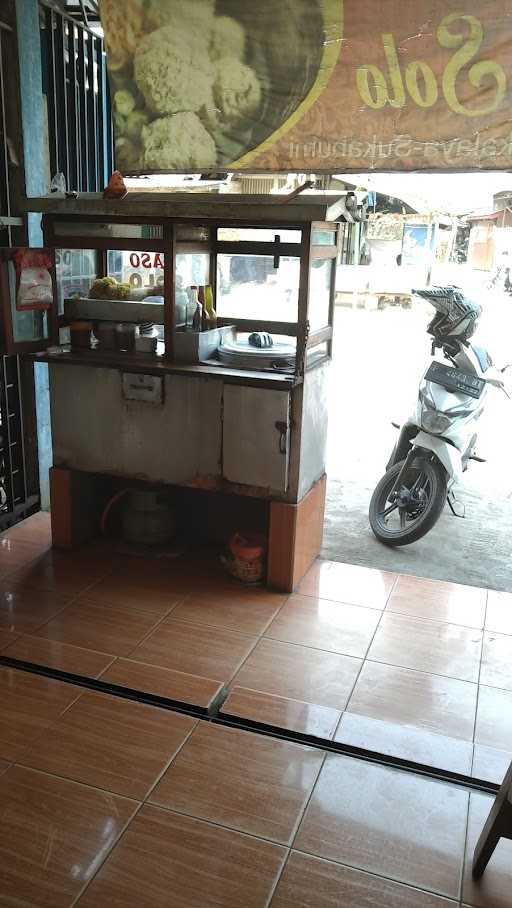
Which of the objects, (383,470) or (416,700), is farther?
(383,470)

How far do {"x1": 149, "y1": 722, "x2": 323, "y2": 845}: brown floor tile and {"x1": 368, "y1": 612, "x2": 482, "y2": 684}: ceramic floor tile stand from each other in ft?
2.61

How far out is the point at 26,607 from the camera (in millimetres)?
3436

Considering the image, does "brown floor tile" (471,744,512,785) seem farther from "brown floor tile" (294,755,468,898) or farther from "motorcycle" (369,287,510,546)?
"motorcycle" (369,287,510,546)

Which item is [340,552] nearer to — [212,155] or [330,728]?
[330,728]

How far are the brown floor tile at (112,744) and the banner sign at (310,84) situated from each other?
2.58m

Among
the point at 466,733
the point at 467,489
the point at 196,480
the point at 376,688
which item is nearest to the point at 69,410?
the point at 196,480

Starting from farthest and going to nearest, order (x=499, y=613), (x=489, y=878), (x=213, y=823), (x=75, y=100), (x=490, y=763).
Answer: (x=75, y=100), (x=499, y=613), (x=490, y=763), (x=213, y=823), (x=489, y=878)

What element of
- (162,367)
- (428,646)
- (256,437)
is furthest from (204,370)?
(428,646)

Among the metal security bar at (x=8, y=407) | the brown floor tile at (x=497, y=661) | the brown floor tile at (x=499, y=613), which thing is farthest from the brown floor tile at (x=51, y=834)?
the metal security bar at (x=8, y=407)

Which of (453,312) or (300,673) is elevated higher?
(453,312)

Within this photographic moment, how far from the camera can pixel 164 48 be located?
11.2 ft

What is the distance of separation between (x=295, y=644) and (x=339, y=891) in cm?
131

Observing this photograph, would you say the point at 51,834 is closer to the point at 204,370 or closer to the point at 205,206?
the point at 204,370

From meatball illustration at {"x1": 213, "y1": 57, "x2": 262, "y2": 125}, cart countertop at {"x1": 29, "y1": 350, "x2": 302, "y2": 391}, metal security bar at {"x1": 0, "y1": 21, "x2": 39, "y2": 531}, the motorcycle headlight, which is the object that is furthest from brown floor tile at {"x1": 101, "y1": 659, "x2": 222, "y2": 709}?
meatball illustration at {"x1": 213, "y1": 57, "x2": 262, "y2": 125}
